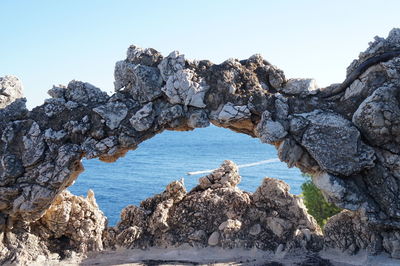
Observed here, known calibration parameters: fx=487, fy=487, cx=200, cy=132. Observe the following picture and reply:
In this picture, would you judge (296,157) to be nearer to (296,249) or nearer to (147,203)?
(296,249)

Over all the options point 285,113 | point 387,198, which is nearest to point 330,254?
point 387,198

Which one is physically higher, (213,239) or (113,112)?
(113,112)

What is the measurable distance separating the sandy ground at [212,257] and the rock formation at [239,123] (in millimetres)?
417

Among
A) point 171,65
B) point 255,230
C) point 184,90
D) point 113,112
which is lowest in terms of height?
point 255,230

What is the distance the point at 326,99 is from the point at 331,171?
177cm

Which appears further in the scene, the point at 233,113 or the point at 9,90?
the point at 9,90

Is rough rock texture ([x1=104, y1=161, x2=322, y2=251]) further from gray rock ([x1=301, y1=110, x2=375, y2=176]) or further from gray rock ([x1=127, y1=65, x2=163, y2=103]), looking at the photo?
gray rock ([x1=127, y1=65, x2=163, y2=103])

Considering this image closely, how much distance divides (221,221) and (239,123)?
315cm

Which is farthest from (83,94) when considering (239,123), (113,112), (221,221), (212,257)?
(212,257)

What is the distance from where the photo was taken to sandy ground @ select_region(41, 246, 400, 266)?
1162 cm

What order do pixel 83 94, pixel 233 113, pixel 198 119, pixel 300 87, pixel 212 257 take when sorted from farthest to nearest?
pixel 212 257 < pixel 83 94 < pixel 300 87 < pixel 198 119 < pixel 233 113

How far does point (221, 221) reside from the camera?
1316 cm

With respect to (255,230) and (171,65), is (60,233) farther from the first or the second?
(171,65)

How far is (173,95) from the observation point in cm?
1130
